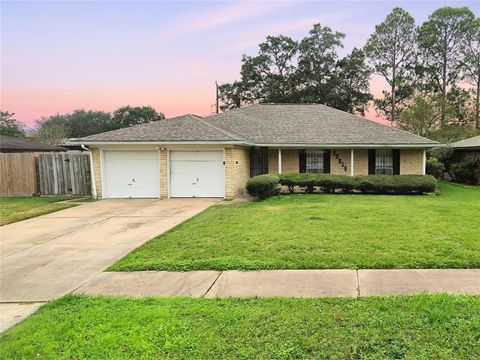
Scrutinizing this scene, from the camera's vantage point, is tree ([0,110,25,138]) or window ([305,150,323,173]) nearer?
window ([305,150,323,173])

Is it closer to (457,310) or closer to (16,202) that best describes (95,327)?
(457,310)

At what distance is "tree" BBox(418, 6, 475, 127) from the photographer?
38.4 meters

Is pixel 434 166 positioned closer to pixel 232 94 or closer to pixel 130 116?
pixel 232 94

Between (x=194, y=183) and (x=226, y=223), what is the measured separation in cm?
673

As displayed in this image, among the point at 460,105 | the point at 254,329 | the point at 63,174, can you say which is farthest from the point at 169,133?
the point at 460,105

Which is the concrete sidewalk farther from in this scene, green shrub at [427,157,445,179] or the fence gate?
green shrub at [427,157,445,179]

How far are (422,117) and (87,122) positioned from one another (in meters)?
48.5

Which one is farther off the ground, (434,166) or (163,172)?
(163,172)

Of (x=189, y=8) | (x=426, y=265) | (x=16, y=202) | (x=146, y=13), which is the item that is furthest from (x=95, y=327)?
(x=16, y=202)

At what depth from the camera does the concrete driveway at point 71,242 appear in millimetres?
5645

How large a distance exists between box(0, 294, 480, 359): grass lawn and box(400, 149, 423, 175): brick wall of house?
1629cm

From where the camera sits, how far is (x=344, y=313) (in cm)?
409

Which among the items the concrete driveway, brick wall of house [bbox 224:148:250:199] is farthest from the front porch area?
the concrete driveway

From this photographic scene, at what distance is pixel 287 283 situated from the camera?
17.1 ft
